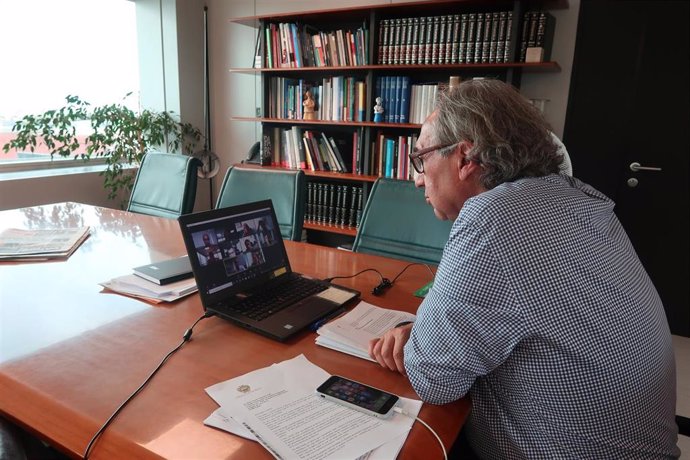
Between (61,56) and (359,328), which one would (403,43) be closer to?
(359,328)

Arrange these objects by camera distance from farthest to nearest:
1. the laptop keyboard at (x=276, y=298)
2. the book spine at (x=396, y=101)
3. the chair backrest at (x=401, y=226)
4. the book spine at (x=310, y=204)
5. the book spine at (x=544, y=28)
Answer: the book spine at (x=310, y=204)
the book spine at (x=396, y=101)
the book spine at (x=544, y=28)
the chair backrest at (x=401, y=226)
the laptop keyboard at (x=276, y=298)

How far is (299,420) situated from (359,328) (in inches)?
13.8

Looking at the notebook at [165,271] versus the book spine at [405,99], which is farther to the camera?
the book spine at [405,99]

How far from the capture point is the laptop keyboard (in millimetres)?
1111

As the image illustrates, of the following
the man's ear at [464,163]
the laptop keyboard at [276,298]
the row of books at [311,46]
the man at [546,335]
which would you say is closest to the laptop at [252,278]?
the laptop keyboard at [276,298]

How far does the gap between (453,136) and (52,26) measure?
143 inches

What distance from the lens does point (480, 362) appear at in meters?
0.76

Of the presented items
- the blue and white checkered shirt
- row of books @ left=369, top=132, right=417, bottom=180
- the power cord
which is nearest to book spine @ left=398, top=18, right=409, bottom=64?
row of books @ left=369, top=132, right=417, bottom=180

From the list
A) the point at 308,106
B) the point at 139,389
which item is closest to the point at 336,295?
the point at 139,389

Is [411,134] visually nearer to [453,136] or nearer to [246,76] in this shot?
[246,76]

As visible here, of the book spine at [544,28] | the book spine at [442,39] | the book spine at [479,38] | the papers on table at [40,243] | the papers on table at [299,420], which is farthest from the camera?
the book spine at [442,39]

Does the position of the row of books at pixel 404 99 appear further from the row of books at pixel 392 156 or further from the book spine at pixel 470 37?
the book spine at pixel 470 37

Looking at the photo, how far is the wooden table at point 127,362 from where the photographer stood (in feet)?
2.34

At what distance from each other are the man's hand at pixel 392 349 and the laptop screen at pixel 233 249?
1.35 ft
